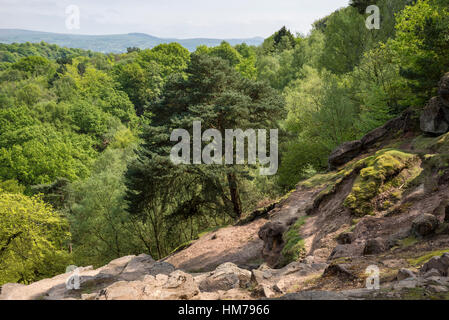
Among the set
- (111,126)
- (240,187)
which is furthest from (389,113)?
(111,126)

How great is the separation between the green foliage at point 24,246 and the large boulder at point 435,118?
20.6 m

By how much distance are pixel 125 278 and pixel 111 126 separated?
52848mm

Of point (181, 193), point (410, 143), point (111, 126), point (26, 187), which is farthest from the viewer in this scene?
point (111, 126)

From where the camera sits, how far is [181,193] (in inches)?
854

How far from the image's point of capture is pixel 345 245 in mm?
9586

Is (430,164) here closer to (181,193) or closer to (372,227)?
(372,227)

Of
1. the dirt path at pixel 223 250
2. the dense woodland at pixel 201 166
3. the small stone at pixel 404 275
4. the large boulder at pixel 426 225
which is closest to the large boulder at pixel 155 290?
the small stone at pixel 404 275

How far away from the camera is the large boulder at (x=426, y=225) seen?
25.9 ft

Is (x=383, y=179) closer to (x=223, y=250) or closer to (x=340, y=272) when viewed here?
(x=340, y=272)

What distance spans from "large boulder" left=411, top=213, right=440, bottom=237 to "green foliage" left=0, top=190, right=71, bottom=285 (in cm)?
1937

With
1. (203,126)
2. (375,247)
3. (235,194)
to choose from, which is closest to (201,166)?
(203,126)

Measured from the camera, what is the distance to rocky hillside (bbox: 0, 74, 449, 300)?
271 inches

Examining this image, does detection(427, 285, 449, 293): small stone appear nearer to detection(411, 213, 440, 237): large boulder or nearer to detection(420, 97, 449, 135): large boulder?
detection(411, 213, 440, 237): large boulder

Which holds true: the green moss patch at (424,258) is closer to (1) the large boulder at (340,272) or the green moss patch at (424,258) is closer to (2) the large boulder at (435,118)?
(1) the large boulder at (340,272)
